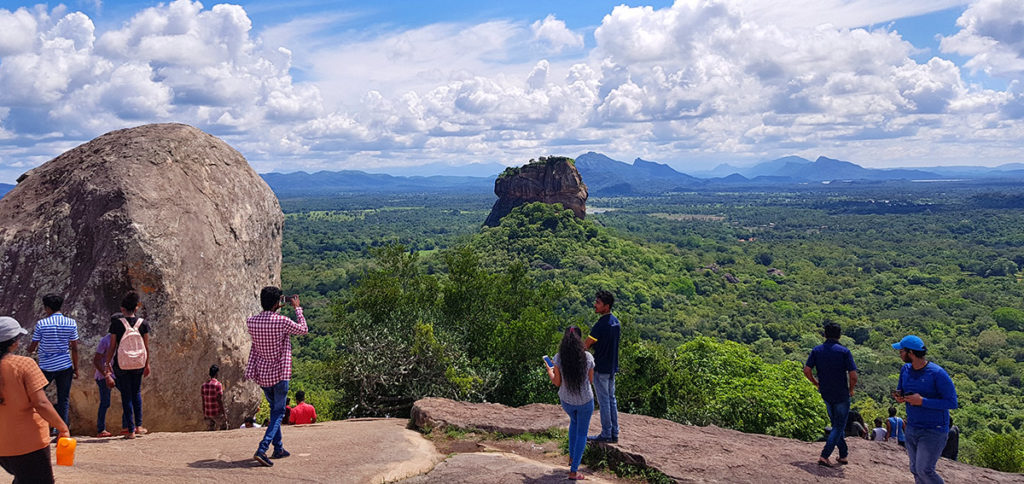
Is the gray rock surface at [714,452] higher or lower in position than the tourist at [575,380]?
lower

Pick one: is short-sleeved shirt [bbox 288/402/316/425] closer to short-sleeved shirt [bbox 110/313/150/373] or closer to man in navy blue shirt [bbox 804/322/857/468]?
short-sleeved shirt [bbox 110/313/150/373]

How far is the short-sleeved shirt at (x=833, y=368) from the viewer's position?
875 cm

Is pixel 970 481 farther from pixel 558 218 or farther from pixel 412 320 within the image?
pixel 558 218

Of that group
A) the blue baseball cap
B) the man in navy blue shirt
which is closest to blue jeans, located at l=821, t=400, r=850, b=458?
the man in navy blue shirt

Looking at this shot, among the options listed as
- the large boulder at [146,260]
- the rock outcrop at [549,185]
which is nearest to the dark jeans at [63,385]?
the large boulder at [146,260]

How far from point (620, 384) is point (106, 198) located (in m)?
13.3

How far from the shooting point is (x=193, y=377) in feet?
35.4

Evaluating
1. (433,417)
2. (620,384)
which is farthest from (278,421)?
(620,384)

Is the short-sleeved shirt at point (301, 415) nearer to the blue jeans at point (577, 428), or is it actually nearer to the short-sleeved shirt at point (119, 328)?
the short-sleeved shirt at point (119, 328)

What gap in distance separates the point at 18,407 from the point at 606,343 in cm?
661

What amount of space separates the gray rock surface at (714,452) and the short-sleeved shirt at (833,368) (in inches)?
47.0

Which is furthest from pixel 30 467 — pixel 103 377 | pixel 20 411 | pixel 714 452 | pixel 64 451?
pixel 714 452

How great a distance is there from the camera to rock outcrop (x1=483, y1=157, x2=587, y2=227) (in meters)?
88.9

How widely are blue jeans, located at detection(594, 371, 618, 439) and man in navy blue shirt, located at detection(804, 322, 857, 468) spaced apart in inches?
111
